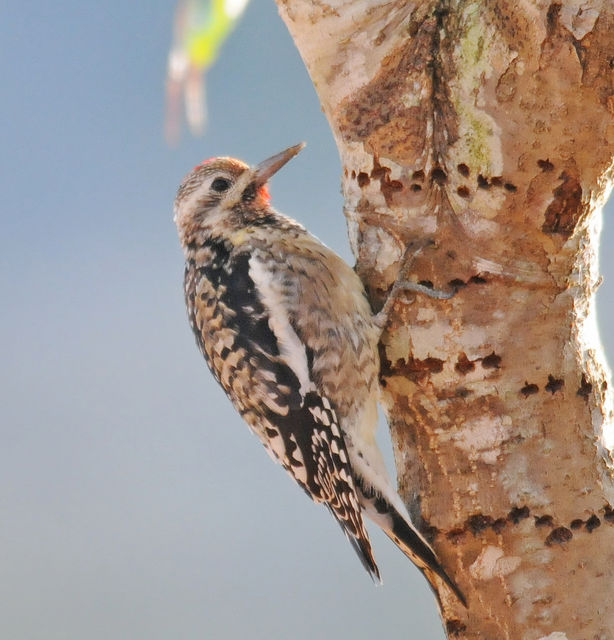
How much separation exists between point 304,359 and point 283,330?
0.12 m

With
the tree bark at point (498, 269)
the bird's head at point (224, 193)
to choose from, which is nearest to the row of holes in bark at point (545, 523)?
the tree bark at point (498, 269)

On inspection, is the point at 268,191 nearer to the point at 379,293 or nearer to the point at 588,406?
the point at 379,293

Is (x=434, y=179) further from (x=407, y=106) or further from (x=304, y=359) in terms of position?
(x=304, y=359)

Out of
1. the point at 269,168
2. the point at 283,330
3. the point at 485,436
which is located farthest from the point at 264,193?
the point at 485,436

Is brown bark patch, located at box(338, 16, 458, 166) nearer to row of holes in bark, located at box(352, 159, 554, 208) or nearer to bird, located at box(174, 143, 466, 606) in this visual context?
row of holes in bark, located at box(352, 159, 554, 208)

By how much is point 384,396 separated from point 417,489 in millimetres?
338

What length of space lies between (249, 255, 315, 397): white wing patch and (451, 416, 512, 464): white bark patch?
71 centimetres

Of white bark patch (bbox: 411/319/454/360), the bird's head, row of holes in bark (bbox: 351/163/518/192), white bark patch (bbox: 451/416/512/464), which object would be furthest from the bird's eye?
white bark patch (bbox: 451/416/512/464)

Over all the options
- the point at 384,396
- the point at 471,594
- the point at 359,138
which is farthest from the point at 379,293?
the point at 471,594

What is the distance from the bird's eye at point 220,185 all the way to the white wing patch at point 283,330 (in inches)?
21.6

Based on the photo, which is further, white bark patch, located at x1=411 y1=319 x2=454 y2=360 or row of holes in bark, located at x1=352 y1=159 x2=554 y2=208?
white bark patch, located at x1=411 y1=319 x2=454 y2=360

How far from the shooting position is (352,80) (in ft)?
7.66

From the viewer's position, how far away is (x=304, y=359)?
283 cm

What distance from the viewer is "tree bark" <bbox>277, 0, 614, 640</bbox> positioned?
2.09 meters
